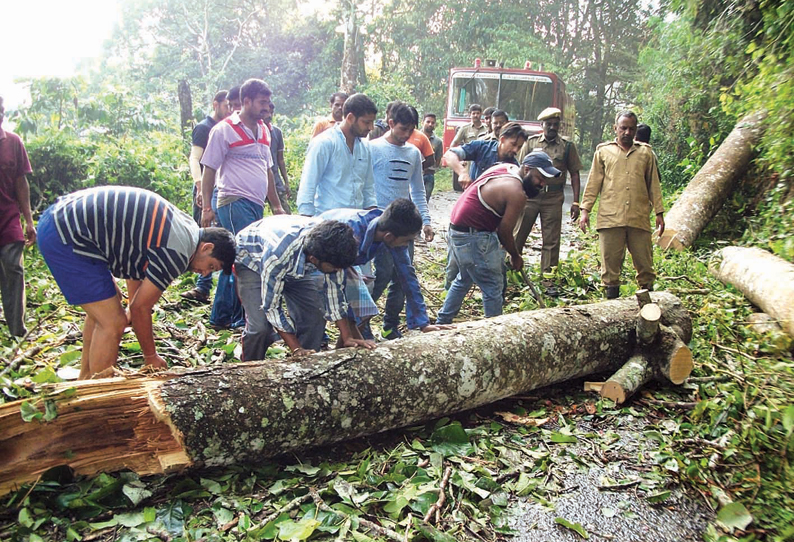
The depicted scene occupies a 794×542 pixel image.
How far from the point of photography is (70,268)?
2816 millimetres

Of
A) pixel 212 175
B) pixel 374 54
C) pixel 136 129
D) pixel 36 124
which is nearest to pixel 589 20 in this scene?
pixel 374 54

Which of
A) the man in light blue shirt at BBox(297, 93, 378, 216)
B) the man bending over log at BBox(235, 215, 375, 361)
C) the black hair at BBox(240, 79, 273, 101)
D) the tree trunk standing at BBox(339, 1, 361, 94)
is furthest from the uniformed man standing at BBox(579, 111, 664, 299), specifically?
the tree trunk standing at BBox(339, 1, 361, 94)

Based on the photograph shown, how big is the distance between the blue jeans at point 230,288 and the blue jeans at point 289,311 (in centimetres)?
97

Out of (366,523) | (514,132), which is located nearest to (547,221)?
(514,132)

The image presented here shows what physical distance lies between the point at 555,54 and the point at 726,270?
22032mm

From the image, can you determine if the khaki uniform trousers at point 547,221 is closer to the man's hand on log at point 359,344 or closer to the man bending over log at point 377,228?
the man bending over log at point 377,228

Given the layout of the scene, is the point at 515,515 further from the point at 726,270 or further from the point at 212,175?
the point at 726,270

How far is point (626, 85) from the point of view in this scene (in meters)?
24.3

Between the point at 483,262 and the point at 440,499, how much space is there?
2155 mm

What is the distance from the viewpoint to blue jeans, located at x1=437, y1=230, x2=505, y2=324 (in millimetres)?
4316

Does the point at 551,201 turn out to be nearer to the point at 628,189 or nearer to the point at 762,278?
the point at 628,189

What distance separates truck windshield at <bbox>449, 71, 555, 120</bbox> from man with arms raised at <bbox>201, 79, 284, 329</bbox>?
785 centimetres

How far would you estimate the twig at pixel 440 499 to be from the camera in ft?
8.16

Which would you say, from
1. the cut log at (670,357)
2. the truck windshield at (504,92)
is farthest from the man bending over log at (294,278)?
the truck windshield at (504,92)
